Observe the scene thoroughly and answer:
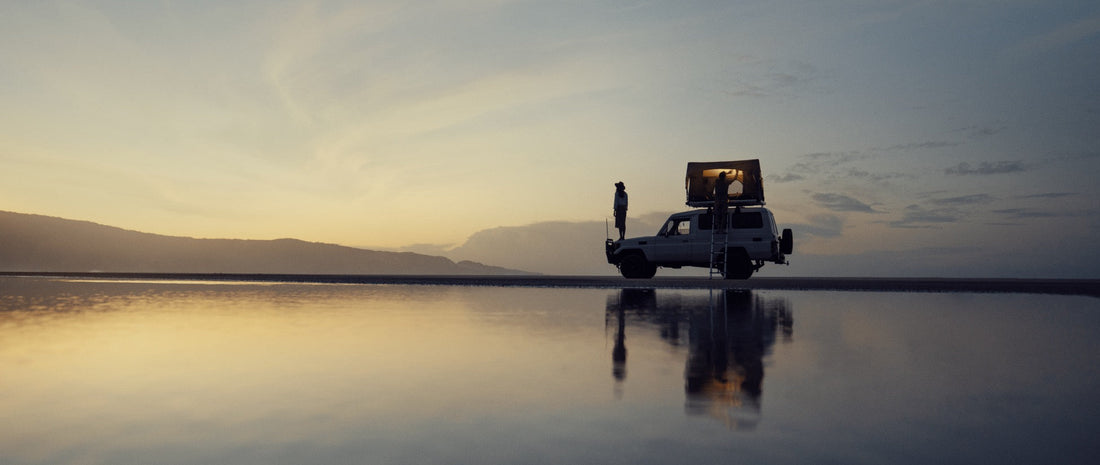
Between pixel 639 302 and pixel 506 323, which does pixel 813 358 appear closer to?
pixel 506 323

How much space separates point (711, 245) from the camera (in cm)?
2189

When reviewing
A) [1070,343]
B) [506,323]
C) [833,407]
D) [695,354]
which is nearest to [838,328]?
[1070,343]

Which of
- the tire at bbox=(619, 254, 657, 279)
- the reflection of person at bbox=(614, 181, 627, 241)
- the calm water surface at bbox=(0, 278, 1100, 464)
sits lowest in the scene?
the calm water surface at bbox=(0, 278, 1100, 464)

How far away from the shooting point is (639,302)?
15.5 meters

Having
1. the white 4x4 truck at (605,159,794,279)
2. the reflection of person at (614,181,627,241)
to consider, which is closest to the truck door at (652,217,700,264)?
the white 4x4 truck at (605,159,794,279)

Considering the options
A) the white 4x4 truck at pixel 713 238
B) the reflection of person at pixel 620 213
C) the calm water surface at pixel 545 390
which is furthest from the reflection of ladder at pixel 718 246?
the calm water surface at pixel 545 390

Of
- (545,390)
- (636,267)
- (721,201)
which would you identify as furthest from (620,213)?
(545,390)

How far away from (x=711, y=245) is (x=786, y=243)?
2751 millimetres

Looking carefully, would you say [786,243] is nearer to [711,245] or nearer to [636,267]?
[711,245]

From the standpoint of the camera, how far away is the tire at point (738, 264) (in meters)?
22.2

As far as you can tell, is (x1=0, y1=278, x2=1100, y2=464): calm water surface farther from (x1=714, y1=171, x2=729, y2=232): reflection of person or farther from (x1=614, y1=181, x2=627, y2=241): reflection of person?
(x1=614, y1=181, x2=627, y2=241): reflection of person

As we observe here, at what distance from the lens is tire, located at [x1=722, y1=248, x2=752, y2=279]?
72.9ft

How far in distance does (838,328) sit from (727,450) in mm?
7123

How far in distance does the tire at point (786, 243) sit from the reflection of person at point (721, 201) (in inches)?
82.8
